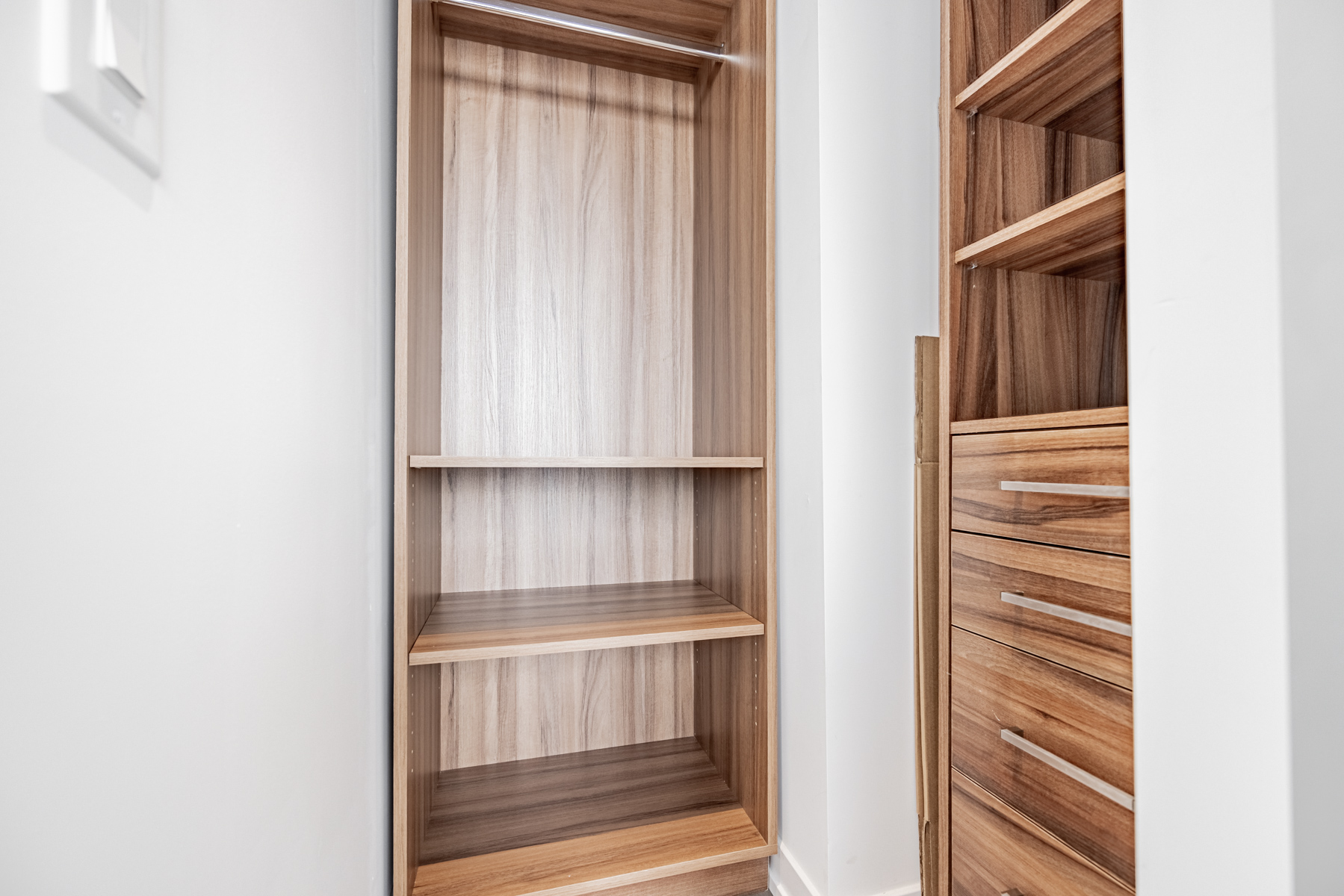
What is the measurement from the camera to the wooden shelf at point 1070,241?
0.81 metres

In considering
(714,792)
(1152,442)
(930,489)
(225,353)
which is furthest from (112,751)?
(714,792)

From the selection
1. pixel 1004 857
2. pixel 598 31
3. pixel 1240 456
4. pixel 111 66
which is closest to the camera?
pixel 111 66

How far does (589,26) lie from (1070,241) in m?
1.03

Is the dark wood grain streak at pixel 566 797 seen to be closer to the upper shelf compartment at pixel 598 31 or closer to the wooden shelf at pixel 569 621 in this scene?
the wooden shelf at pixel 569 621

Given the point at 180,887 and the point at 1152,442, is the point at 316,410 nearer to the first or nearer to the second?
the point at 180,887

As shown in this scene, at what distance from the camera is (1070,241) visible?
0.93 meters

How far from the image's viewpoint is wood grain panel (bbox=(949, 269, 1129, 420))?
1.04 meters

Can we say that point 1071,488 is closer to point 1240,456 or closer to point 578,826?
point 1240,456

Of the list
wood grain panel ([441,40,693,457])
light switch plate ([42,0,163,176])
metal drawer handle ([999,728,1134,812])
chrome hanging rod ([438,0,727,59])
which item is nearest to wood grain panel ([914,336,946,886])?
metal drawer handle ([999,728,1134,812])

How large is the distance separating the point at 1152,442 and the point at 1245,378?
0.35ft

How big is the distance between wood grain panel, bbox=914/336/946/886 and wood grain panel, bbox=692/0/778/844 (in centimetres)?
27

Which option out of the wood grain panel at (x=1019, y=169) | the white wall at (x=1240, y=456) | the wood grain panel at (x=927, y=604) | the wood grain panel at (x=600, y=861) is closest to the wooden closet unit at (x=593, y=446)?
the wood grain panel at (x=600, y=861)

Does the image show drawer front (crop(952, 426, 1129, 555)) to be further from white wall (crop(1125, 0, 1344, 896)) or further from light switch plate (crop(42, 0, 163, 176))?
light switch plate (crop(42, 0, 163, 176))

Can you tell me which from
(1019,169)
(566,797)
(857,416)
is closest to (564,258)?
(857,416)
